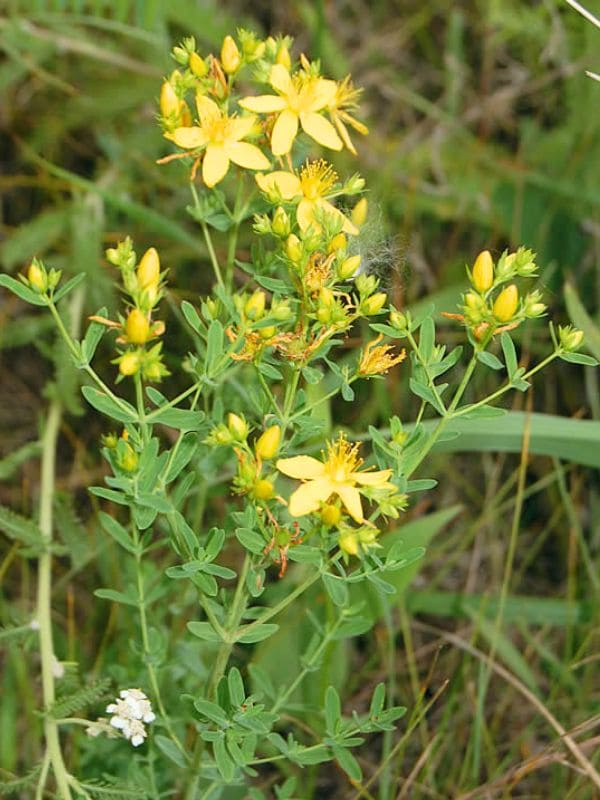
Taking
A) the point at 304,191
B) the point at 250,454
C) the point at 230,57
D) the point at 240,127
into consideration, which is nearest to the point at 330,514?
the point at 250,454

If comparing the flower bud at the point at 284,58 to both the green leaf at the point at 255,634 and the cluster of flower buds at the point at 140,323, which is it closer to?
the cluster of flower buds at the point at 140,323

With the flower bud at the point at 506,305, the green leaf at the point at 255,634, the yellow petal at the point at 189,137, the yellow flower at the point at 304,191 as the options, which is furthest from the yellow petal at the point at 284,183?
the green leaf at the point at 255,634

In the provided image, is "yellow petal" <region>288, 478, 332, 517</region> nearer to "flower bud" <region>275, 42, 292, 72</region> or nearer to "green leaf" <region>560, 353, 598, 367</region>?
"green leaf" <region>560, 353, 598, 367</region>

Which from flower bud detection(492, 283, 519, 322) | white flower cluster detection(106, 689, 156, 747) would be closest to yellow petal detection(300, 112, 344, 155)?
flower bud detection(492, 283, 519, 322)

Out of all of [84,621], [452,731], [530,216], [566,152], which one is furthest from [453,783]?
[566,152]

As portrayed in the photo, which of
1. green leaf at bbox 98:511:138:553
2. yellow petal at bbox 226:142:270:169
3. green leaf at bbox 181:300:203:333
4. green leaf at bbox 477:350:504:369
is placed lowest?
green leaf at bbox 98:511:138:553

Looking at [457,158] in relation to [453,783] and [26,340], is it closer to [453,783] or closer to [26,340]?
[26,340]

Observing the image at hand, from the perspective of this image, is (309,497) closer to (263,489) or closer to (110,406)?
(263,489)
